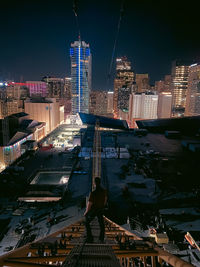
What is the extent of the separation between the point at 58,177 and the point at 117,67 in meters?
184

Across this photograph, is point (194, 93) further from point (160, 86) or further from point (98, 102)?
point (160, 86)

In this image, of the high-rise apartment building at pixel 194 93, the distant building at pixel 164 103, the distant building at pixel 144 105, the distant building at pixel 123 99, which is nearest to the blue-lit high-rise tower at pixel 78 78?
the distant building at pixel 123 99

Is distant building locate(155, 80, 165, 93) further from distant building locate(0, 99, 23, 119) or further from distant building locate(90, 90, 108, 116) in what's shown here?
distant building locate(0, 99, 23, 119)

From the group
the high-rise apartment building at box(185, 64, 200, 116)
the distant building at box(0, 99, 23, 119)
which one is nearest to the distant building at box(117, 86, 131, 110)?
the high-rise apartment building at box(185, 64, 200, 116)

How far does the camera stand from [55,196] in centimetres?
1510

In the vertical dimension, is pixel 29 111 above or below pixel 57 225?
above

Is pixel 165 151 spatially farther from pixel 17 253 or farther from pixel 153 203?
pixel 17 253

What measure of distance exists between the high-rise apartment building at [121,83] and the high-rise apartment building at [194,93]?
148ft

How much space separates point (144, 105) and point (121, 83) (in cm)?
7833

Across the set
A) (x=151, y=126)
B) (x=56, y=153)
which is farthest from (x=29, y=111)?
(x=151, y=126)

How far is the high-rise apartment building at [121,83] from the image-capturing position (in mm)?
120625

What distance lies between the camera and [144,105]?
242 ft

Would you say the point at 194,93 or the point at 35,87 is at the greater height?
the point at 35,87

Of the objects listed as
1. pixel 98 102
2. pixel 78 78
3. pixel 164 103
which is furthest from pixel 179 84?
pixel 78 78
